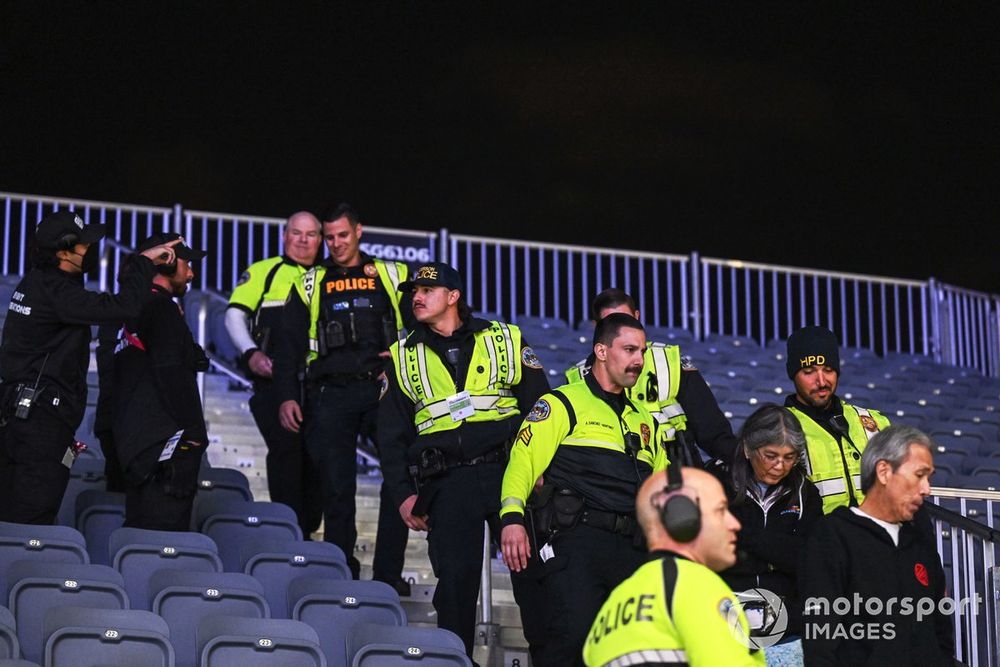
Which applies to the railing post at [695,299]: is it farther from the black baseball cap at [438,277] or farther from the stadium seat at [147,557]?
the stadium seat at [147,557]

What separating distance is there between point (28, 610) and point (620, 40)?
37.3ft

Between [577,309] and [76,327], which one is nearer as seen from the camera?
[76,327]

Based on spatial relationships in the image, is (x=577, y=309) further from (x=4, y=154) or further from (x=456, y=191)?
(x=4, y=154)

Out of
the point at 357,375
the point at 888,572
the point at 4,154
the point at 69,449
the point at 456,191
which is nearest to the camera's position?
the point at 888,572

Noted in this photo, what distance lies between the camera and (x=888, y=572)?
4777 mm

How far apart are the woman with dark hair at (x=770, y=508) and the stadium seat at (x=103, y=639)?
76.7 inches

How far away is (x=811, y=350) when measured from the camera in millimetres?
5906

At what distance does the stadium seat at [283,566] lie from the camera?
610 cm

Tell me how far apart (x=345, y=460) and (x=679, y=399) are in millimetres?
1776

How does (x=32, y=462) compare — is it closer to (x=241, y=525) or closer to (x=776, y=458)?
(x=241, y=525)

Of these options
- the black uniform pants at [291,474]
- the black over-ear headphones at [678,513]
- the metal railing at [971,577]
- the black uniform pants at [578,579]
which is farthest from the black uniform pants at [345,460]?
the black over-ear headphones at [678,513]

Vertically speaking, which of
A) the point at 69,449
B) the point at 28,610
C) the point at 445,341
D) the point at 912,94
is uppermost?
the point at 912,94

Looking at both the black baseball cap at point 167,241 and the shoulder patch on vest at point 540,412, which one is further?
the black baseball cap at point 167,241

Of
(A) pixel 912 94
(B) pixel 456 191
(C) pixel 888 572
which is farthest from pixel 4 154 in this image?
(C) pixel 888 572
